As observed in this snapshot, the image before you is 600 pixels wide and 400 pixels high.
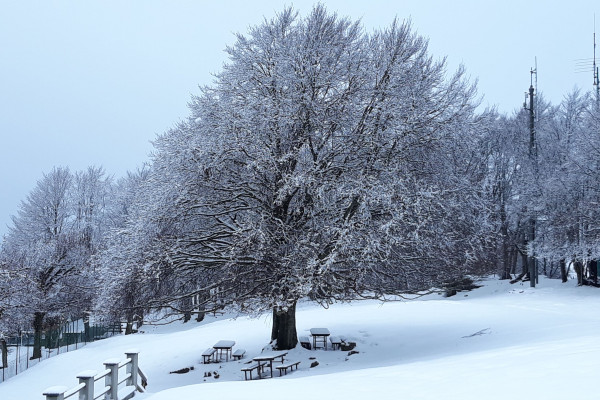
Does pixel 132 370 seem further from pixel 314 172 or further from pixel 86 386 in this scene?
pixel 314 172

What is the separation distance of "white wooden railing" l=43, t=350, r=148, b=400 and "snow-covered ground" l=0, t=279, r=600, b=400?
536mm

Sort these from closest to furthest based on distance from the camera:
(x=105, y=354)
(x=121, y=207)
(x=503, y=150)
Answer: (x=105, y=354), (x=503, y=150), (x=121, y=207)

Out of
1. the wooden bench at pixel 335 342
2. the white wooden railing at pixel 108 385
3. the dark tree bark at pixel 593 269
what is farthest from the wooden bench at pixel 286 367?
the dark tree bark at pixel 593 269

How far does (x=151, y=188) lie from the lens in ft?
48.8

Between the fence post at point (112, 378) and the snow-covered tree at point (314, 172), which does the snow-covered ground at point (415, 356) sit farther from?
the snow-covered tree at point (314, 172)

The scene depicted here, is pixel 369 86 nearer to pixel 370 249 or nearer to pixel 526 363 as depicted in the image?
pixel 370 249

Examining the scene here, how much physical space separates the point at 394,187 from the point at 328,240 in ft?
7.47

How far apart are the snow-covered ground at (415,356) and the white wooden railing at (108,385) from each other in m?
0.54

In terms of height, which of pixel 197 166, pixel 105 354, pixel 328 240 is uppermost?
pixel 197 166

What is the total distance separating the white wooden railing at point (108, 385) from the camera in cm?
817

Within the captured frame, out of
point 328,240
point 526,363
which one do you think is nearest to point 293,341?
point 328,240

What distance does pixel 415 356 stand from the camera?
42.0 feet

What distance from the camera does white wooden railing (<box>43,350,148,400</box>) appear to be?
817 centimetres

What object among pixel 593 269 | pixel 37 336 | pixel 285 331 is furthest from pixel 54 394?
pixel 593 269
